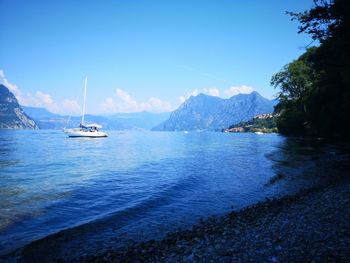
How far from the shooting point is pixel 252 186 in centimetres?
2072

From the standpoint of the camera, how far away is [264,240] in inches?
327

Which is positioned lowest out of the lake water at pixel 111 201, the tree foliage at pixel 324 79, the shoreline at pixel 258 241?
the lake water at pixel 111 201

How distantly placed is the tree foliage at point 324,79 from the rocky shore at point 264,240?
18.9 metres

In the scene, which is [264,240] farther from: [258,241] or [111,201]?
[111,201]

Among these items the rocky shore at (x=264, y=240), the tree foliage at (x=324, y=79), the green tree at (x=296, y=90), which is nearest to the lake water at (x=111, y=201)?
the rocky shore at (x=264, y=240)

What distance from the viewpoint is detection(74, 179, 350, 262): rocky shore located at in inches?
278

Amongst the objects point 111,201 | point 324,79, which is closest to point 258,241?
point 111,201

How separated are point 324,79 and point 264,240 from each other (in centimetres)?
4660

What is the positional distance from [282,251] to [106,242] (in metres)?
6.54

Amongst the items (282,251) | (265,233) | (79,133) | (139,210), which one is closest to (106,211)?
(139,210)

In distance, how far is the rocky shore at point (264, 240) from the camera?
23.2 ft

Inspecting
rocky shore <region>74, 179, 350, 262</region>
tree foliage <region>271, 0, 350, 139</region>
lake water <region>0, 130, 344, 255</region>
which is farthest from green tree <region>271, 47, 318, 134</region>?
rocky shore <region>74, 179, 350, 262</region>

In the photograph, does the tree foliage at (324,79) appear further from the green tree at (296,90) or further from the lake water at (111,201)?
the lake water at (111,201)

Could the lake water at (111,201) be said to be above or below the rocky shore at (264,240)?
below
